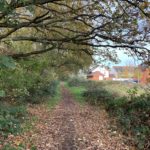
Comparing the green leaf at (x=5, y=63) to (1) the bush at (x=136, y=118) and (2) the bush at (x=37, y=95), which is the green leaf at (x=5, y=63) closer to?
(1) the bush at (x=136, y=118)

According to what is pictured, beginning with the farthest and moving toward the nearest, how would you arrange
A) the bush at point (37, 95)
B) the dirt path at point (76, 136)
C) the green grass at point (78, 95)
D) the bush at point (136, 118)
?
the green grass at point (78, 95)
the bush at point (37, 95)
the bush at point (136, 118)
the dirt path at point (76, 136)

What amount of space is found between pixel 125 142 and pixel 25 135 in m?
3.46

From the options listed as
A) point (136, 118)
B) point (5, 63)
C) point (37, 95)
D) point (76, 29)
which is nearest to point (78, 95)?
point (37, 95)

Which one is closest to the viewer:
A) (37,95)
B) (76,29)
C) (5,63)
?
(5,63)

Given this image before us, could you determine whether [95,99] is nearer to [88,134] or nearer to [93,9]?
[93,9]

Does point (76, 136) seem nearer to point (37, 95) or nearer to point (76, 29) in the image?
point (76, 29)

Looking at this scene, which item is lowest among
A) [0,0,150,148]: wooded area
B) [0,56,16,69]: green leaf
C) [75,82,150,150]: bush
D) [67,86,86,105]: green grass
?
[67,86,86,105]: green grass

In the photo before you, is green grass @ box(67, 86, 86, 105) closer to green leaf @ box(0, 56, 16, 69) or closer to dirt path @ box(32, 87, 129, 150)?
dirt path @ box(32, 87, 129, 150)

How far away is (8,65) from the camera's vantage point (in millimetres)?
6688

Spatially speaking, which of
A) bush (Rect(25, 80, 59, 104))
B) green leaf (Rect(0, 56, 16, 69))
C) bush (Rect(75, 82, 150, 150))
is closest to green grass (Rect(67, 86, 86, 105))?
bush (Rect(25, 80, 59, 104))

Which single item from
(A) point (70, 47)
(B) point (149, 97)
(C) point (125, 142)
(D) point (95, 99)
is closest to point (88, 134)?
(C) point (125, 142)

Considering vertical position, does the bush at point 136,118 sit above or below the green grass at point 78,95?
above

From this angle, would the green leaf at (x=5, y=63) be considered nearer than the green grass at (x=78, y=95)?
Yes

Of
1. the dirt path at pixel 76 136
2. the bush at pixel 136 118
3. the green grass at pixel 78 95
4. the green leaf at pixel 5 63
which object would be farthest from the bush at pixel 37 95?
the green leaf at pixel 5 63
